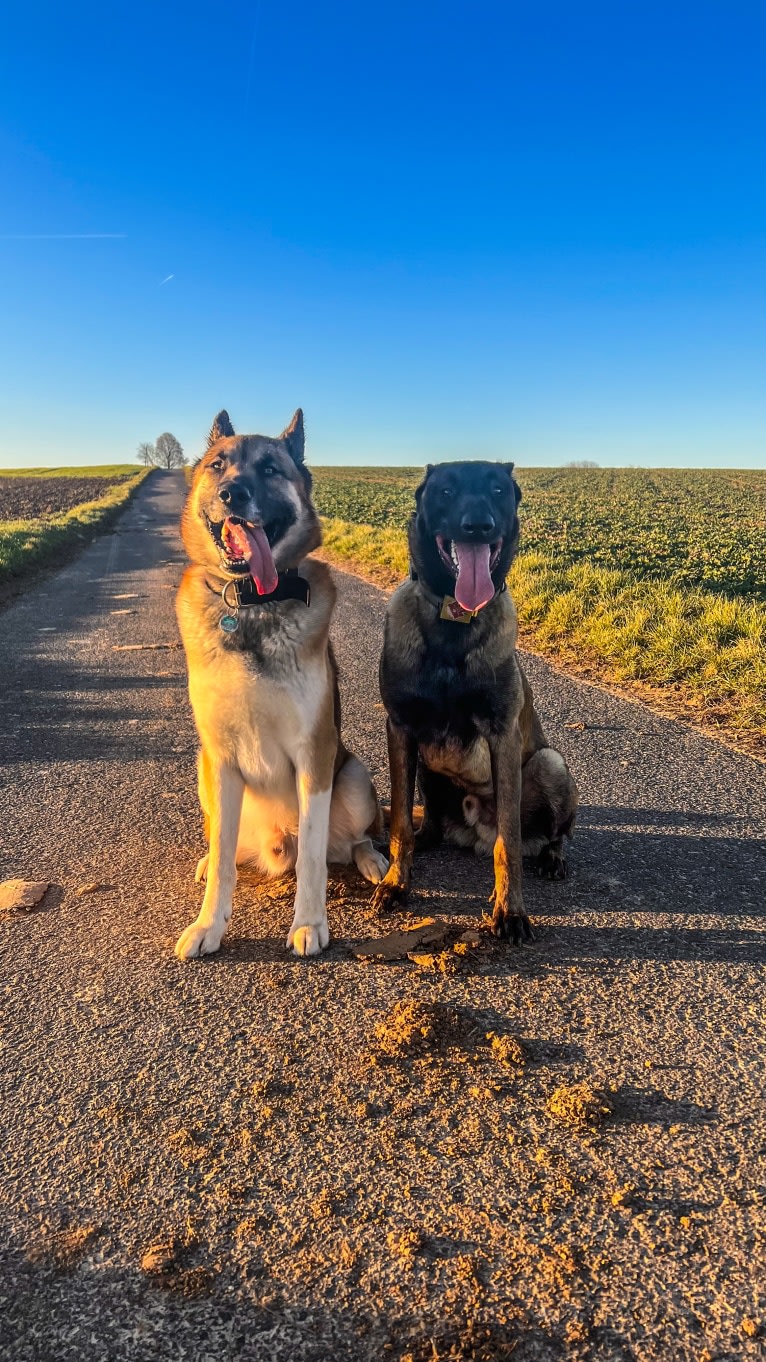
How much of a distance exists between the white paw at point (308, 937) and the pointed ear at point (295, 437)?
188cm

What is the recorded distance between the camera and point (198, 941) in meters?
2.98

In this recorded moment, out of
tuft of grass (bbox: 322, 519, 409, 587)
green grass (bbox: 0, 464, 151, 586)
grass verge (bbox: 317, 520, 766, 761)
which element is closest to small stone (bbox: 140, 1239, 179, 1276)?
grass verge (bbox: 317, 520, 766, 761)

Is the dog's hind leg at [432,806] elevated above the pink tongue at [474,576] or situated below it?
below

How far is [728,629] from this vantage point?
747 cm

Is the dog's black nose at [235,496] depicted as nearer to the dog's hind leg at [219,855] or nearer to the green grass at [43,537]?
the dog's hind leg at [219,855]

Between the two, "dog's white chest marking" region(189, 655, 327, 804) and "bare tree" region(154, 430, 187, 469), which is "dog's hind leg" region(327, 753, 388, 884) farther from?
"bare tree" region(154, 430, 187, 469)

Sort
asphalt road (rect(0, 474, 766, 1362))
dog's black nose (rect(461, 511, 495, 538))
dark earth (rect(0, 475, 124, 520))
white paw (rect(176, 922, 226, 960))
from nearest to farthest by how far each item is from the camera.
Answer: asphalt road (rect(0, 474, 766, 1362)), white paw (rect(176, 922, 226, 960)), dog's black nose (rect(461, 511, 495, 538)), dark earth (rect(0, 475, 124, 520))

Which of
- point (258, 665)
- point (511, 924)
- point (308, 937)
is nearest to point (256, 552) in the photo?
point (258, 665)

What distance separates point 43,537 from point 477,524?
63.5 feet

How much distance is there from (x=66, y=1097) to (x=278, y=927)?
3.72 feet

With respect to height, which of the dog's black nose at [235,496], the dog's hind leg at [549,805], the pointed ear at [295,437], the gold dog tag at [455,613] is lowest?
the dog's hind leg at [549,805]

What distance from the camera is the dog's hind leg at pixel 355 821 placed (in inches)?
142

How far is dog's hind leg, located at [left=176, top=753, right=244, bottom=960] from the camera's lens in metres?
3.02

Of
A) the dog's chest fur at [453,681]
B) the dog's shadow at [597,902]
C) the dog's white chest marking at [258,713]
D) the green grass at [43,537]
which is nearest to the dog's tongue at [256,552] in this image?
the dog's white chest marking at [258,713]
